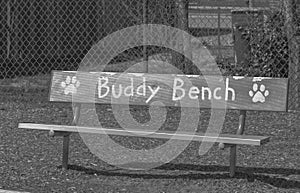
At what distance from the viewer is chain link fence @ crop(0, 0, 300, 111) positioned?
9555 millimetres

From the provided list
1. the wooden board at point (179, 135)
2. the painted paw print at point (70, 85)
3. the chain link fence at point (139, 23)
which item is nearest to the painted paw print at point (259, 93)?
the wooden board at point (179, 135)

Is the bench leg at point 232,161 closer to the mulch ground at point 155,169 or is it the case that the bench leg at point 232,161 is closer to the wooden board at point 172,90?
the mulch ground at point 155,169

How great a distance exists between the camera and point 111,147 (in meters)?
7.77

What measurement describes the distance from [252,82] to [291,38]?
126 inches

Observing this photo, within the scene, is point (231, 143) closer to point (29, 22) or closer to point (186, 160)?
point (186, 160)

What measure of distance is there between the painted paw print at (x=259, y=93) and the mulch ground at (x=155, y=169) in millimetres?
684

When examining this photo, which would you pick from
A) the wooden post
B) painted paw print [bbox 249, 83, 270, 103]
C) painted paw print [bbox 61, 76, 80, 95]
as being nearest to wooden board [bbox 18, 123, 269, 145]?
the wooden post

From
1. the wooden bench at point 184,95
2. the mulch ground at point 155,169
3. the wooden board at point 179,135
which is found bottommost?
the mulch ground at point 155,169

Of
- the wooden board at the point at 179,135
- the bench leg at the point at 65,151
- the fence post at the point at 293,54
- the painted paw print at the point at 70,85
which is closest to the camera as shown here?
the wooden board at the point at 179,135

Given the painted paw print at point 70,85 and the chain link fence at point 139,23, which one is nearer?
the painted paw print at point 70,85

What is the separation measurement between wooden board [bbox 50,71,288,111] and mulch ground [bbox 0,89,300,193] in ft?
2.03

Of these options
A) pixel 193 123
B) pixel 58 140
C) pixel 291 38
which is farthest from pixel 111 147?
pixel 291 38

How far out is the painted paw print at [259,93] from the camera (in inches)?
249

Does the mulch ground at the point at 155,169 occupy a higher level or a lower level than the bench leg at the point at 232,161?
lower
